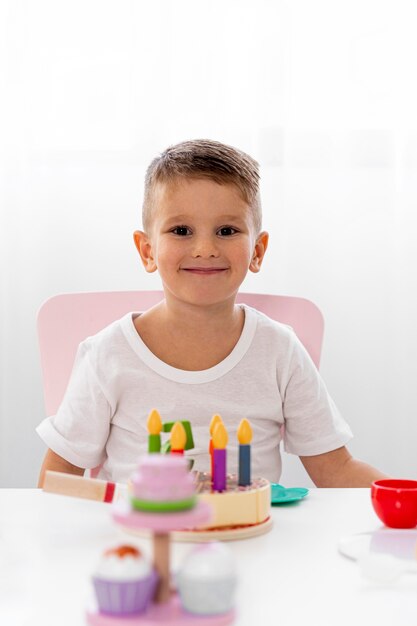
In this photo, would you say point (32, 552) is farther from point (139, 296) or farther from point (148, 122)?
point (148, 122)

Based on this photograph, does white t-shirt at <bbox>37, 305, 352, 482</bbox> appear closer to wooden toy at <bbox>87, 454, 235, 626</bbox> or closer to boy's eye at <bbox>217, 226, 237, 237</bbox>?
boy's eye at <bbox>217, 226, 237, 237</bbox>

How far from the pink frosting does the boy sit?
0.70 meters

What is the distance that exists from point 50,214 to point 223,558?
154 centimetres

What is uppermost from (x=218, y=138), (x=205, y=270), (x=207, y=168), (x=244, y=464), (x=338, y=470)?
(x=218, y=138)

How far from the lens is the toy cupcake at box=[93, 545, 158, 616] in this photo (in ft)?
1.54

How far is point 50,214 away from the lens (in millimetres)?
1960

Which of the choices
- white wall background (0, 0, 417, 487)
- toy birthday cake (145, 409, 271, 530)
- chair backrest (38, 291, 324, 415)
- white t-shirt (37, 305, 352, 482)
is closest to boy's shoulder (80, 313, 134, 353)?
white t-shirt (37, 305, 352, 482)

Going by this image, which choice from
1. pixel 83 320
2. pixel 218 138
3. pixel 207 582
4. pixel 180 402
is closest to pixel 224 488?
pixel 207 582

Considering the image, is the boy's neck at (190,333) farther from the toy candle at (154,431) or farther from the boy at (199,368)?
the toy candle at (154,431)

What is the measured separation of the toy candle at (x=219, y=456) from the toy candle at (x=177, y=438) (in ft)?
0.09

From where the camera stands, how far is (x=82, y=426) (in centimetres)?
120

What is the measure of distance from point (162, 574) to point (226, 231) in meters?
0.79

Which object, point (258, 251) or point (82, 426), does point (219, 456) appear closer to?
point (82, 426)

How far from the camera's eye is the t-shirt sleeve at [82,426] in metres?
1.20
